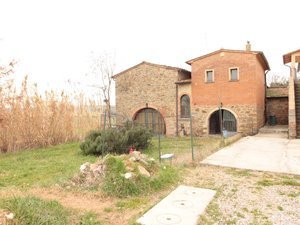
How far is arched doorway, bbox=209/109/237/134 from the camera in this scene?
16094mm

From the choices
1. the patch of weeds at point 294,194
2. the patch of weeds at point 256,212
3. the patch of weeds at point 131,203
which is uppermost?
the patch of weeds at point 131,203

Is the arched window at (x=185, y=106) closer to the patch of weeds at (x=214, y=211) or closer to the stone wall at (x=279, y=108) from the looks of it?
the stone wall at (x=279, y=108)

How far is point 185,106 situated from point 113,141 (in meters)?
9.18

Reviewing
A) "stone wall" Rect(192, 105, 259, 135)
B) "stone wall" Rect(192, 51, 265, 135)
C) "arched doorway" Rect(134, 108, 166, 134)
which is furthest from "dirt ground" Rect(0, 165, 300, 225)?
"arched doorway" Rect(134, 108, 166, 134)

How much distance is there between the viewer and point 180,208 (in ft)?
13.7

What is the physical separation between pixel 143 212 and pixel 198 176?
2.55 meters

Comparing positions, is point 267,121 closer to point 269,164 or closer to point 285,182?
point 269,164

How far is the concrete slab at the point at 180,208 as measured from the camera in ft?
12.2

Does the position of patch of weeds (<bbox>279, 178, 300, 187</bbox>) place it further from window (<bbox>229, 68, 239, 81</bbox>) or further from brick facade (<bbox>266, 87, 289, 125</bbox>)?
brick facade (<bbox>266, 87, 289, 125</bbox>)

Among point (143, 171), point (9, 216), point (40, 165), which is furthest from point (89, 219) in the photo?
point (40, 165)

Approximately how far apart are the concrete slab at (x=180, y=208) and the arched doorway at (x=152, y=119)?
14082 mm

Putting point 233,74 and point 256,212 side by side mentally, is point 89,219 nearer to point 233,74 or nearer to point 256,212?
point 256,212

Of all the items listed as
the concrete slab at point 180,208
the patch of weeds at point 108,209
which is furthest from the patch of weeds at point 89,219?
the concrete slab at point 180,208

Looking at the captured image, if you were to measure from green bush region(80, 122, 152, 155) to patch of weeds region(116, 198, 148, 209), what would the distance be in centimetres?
495
